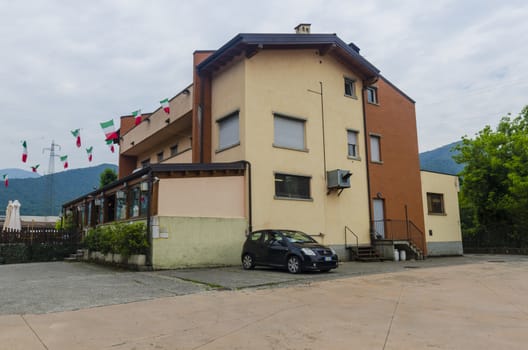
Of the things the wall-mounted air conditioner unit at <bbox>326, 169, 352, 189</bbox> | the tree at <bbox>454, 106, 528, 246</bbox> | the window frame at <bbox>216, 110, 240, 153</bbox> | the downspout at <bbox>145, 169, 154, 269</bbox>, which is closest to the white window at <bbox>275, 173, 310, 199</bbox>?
the wall-mounted air conditioner unit at <bbox>326, 169, 352, 189</bbox>

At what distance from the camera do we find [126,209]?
16.8 m

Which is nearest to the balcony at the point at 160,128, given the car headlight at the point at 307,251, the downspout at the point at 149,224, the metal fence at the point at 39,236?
the downspout at the point at 149,224

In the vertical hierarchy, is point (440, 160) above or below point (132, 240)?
above

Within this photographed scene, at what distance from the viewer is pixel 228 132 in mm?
17938

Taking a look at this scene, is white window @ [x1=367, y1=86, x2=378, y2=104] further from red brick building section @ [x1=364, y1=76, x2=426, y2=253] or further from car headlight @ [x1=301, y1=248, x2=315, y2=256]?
car headlight @ [x1=301, y1=248, x2=315, y2=256]

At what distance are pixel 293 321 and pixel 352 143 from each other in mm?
15567

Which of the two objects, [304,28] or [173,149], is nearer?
[304,28]

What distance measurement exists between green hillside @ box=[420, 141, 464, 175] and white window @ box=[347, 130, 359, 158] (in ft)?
358

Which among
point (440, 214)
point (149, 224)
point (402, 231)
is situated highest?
point (440, 214)

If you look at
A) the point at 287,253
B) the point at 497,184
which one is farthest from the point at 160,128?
the point at 497,184

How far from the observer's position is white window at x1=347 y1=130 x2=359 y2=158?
2055 cm

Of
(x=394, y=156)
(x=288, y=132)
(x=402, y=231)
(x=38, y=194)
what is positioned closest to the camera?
(x=288, y=132)

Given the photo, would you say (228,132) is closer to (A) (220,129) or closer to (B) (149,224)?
(A) (220,129)

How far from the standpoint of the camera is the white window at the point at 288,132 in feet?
58.0
